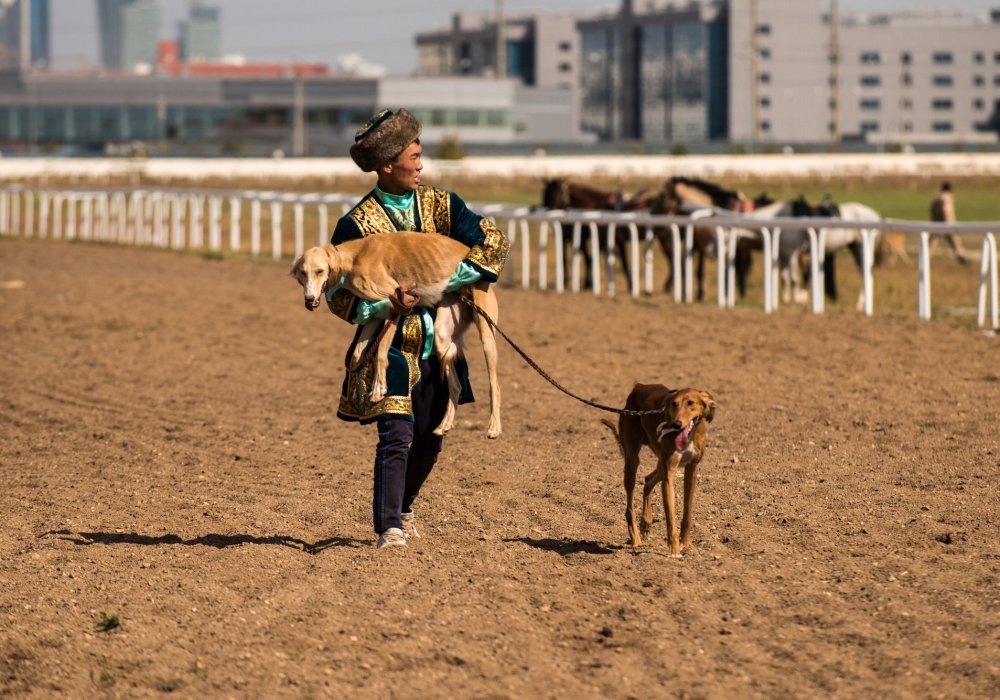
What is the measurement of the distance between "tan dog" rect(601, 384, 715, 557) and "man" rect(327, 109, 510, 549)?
28.6 inches

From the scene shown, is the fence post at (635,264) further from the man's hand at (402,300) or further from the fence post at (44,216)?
the fence post at (44,216)

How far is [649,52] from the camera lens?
129875mm

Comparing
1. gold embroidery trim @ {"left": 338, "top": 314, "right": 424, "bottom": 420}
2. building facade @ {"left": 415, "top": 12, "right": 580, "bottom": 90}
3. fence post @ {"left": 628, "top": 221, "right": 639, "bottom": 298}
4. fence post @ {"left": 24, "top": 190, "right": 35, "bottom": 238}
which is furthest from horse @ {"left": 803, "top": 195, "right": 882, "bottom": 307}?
building facade @ {"left": 415, "top": 12, "right": 580, "bottom": 90}

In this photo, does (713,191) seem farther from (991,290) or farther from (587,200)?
(991,290)

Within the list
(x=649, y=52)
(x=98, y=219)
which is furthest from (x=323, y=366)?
(x=649, y=52)

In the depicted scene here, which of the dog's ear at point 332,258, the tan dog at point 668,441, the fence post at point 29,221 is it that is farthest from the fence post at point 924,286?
the fence post at point 29,221

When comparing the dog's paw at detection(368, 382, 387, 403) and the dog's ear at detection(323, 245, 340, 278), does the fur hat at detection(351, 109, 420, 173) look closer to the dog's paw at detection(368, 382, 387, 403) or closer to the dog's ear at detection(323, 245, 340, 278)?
the dog's ear at detection(323, 245, 340, 278)

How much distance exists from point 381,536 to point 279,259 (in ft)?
60.1

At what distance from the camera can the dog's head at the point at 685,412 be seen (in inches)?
229

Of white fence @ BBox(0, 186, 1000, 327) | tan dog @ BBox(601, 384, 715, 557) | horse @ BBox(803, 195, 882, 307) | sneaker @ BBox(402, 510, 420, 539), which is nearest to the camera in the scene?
tan dog @ BBox(601, 384, 715, 557)

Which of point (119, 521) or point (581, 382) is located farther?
point (581, 382)

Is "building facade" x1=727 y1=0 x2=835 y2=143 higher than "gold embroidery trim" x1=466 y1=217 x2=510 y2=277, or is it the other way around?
"building facade" x1=727 y1=0 x2=835 y2=143

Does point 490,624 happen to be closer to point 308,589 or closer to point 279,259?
point 308,589

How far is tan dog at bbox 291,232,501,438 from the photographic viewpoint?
5.82 m
